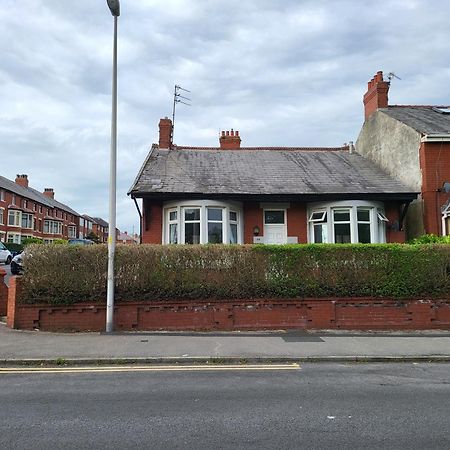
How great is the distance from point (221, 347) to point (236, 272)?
251 centimetres

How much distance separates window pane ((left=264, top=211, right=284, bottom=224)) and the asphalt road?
32.8ft

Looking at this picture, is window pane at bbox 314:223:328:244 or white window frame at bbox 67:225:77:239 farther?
white window frame at bbox 67:225:77:239

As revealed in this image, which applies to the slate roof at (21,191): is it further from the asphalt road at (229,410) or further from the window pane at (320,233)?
the asphalt road at (229,410)

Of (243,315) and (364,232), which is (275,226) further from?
(243,315)

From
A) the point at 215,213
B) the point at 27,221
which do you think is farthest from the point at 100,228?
the point at 215,213

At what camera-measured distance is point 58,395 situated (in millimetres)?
5906

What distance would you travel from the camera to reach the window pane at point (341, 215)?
16.4 meters

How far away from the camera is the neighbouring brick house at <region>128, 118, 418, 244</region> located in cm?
1587

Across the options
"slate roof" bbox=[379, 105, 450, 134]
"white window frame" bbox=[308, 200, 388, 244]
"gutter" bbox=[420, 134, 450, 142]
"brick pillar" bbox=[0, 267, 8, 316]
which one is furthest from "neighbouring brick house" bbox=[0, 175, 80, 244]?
"gutter" bbox=[420, 134, 450, 142]

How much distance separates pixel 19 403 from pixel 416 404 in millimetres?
5012

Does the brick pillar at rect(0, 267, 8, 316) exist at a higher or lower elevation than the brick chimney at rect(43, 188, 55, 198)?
lower

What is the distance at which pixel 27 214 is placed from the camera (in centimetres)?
6219

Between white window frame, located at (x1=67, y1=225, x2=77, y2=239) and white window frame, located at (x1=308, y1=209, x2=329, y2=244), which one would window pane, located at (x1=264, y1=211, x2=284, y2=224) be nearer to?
white window frame, located at (x1=308, y1=209, x2=329, y2=244)

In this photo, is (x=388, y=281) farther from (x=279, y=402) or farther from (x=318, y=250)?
(x=279, y=402)
